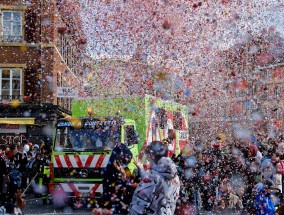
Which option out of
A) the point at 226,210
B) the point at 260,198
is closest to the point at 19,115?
the point at 226,210

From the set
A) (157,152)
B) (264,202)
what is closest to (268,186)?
(264,202)

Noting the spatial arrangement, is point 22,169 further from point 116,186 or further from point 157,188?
point 157,188

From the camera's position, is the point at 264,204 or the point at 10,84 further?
the point at 10,84

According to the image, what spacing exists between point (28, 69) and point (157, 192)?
75.5 ft

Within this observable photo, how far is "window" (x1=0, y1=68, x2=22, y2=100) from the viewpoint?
2728 centimetres

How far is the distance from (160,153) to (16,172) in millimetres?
10864

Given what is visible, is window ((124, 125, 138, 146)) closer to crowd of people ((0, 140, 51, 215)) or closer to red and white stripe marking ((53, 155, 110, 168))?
red and white stripe marking ((53, 155, 110, 168))

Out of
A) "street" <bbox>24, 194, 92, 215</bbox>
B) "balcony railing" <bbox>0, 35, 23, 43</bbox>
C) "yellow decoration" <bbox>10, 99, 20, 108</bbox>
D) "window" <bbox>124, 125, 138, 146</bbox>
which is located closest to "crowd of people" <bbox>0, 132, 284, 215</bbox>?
"street" <bbox>24, 194, 92, 215</bbox>

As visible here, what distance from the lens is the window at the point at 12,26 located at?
2748 cm

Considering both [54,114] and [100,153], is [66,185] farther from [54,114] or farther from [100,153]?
[54,114]

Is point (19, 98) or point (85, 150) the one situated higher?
point (19, 98)

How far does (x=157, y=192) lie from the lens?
5.51m

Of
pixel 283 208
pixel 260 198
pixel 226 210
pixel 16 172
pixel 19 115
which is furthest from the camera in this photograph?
pixel 19 115

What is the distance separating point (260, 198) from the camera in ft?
28.4
